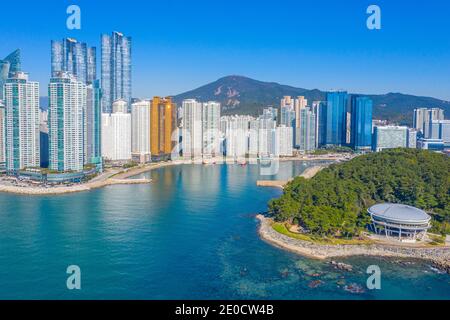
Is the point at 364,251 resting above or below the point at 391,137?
below

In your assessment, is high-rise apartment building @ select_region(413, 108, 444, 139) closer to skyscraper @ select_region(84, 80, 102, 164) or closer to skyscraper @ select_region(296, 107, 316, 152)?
skyscraper @ select_region(296, 107, 316, 152)

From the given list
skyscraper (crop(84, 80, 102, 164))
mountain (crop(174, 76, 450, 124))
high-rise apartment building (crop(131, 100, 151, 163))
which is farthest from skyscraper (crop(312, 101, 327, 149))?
skyscraper (crop(84, 80, 102, 164))

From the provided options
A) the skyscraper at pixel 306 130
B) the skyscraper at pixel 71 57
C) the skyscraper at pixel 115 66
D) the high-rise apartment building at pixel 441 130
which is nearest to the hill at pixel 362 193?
the skyscraper at pixel 306 130

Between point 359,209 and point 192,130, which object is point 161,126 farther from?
point 359,209

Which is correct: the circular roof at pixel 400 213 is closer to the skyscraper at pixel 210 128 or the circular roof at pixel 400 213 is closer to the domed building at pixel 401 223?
the domed building at pixel 401 223

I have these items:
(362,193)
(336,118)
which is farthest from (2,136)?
(336,118)
